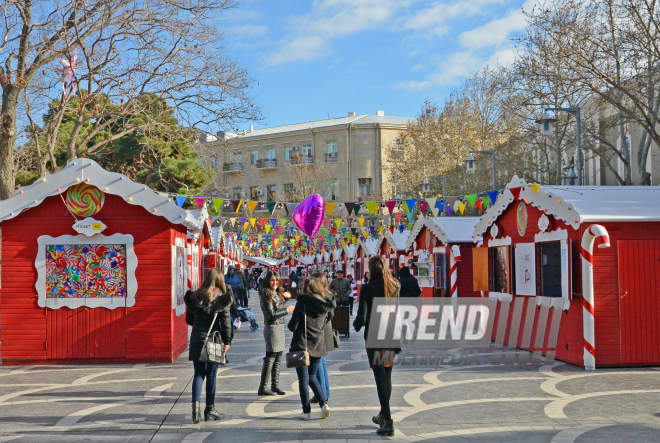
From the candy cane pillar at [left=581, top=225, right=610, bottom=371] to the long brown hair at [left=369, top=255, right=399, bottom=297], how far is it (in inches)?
223

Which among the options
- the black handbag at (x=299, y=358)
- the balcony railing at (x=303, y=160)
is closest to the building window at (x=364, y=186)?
the balcony railing at (x=303, y=160)

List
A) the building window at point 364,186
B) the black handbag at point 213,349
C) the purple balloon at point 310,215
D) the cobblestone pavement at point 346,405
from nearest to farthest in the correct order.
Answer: the cobblestone pavement at point 346,405, the black handbag at point 213,349, the purple balloon at point 310,215, the building window at point 364,186

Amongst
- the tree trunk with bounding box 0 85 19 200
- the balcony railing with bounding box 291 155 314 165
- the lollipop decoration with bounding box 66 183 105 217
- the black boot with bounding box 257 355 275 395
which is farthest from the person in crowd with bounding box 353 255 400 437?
the balcony railing with bounding box 291 155 314 165

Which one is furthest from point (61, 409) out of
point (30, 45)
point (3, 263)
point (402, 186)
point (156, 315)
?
point (402, 186)

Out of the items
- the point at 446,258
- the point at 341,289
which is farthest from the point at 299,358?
the point at 446,258

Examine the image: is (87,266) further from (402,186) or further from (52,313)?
(402,186)

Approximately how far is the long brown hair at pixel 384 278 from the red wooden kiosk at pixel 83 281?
20.3 feet

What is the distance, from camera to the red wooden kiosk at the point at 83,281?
505 inches

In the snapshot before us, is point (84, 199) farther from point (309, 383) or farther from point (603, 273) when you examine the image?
point (603, 273)

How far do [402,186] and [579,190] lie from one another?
101 ft

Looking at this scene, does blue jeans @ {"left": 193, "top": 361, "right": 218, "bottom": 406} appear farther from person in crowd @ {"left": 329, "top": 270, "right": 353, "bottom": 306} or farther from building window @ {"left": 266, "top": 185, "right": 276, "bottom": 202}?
building window @ {"left": 266, "top": 185, "right": 276, "bottom": 202}

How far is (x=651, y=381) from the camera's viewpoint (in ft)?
34.7

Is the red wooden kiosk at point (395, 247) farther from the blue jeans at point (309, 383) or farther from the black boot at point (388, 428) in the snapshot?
the black boot at point (388, 428)

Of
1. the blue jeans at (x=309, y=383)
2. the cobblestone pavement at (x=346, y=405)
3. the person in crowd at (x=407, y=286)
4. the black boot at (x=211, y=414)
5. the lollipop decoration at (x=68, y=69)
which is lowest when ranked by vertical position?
the cobblestone pavement at (x=346, y=405)
